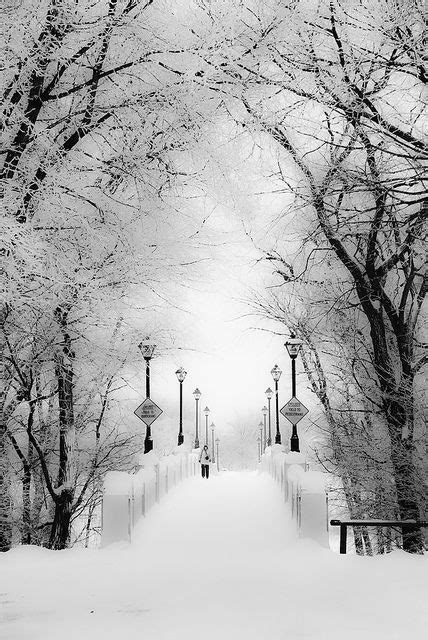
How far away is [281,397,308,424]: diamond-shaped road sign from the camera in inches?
848

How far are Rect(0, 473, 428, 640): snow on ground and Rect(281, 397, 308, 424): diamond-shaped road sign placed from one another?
898 centimetres

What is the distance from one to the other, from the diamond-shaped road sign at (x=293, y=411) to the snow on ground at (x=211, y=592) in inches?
354

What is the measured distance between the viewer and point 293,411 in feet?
71.1

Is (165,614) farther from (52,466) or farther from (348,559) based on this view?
(52,466)

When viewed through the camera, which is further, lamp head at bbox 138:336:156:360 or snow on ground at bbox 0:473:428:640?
lamp head at bbox 138:336:156:360

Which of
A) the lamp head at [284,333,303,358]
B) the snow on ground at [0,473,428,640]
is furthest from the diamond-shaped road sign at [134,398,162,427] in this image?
the snow on ground at [0,473,428,640]

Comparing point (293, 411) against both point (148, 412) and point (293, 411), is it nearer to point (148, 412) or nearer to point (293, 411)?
point (293, 411)

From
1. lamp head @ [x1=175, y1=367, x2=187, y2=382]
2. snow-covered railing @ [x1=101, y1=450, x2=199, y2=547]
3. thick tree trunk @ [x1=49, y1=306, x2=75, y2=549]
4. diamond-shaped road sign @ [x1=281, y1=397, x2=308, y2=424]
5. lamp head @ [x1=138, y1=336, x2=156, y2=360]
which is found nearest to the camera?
snow-covered railing @ [x1=101, y1=450, x2=199, y2=547]

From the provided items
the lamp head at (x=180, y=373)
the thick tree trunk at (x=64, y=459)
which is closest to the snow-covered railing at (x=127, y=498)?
the thick tree trunk at (x=64, y=459)

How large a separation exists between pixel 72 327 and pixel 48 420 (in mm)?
9324

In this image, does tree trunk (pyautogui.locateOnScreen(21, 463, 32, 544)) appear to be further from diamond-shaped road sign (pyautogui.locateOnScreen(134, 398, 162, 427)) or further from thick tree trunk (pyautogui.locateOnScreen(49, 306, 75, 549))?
diamond-shaped road sign (pyautogui.locateOnScreen(134, 398, 162, 427))

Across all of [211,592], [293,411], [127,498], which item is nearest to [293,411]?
[293,411]

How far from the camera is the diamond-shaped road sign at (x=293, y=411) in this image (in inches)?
848

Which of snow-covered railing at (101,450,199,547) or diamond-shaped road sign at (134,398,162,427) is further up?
diamond-shaped road sign at (134,398,162,427)
